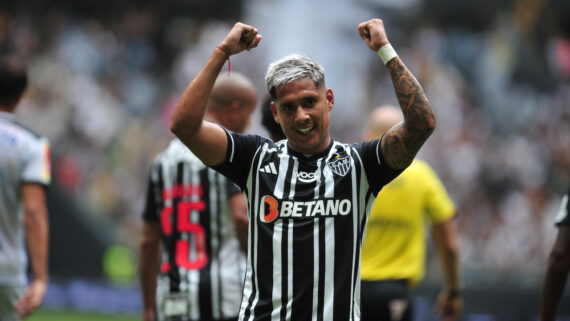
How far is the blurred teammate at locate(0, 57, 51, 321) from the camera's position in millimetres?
4605

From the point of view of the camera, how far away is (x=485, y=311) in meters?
10.7

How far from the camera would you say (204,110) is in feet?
10.6

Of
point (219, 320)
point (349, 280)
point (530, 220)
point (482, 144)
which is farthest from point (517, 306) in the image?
point (349, 280)

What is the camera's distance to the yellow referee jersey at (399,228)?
220 inches

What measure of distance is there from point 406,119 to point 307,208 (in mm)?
566

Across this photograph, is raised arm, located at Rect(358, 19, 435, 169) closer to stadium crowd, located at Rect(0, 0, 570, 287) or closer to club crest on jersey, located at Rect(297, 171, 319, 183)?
club crest on jersey, located at Rect(297, 171, 319, 183)

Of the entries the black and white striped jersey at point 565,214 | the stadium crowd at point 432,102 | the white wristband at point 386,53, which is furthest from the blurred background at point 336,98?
the white wristband at point 386,53

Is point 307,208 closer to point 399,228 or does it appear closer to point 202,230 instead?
point 202,230

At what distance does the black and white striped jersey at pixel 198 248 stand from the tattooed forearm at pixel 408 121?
165 cm

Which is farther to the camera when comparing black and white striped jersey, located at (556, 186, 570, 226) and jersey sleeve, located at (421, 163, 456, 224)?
jersey sleeve, located at (421, 163, 456, 224)

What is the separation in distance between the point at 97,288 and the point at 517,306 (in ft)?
23.9

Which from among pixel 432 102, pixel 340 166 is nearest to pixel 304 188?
pixel 340 166

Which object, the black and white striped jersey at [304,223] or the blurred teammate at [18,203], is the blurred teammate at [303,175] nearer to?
the black and white striped jersey at [304,223]

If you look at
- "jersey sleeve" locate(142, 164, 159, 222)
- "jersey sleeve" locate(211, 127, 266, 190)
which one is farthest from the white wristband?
"jersey sleeve" locate(142, 164, 159, 222)
